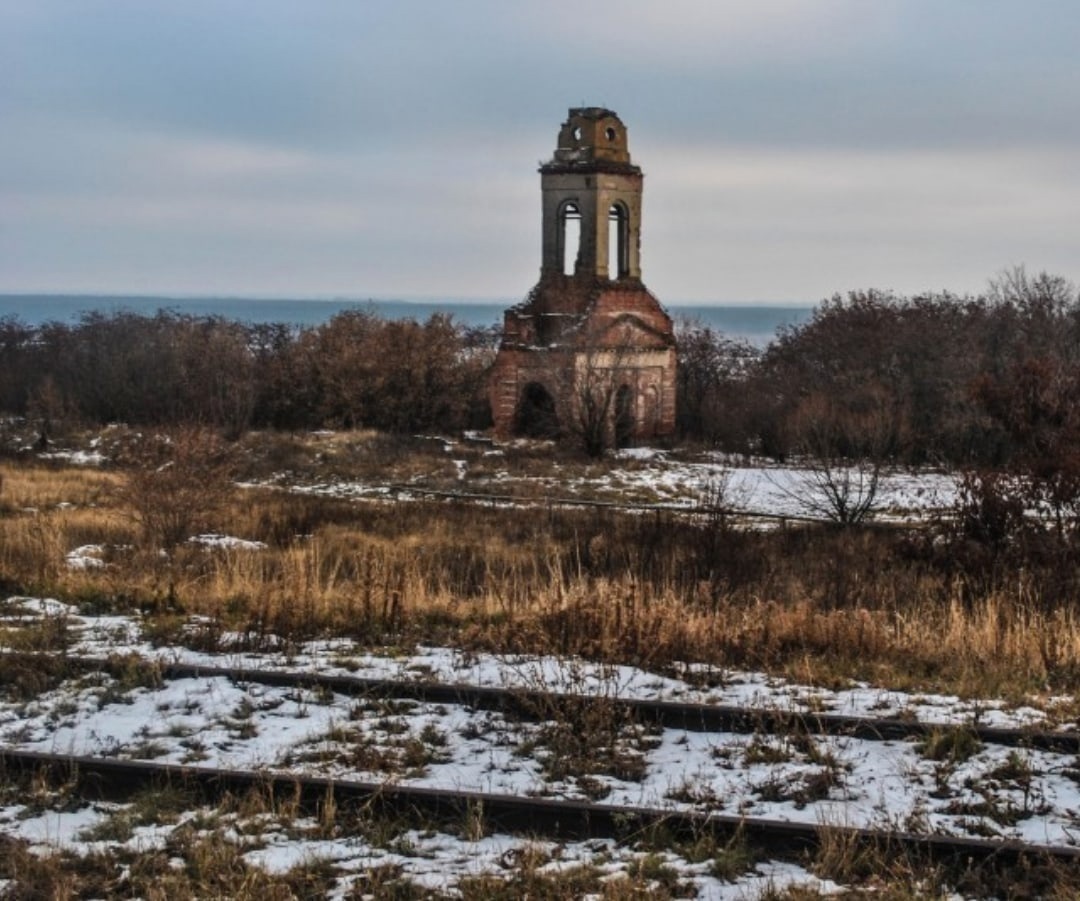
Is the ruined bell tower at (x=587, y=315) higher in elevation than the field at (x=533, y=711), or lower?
higher

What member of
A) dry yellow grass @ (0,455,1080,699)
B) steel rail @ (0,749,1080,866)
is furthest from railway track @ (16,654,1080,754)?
steel rail @ (0,749,1080,866)

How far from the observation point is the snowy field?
5.55 metres

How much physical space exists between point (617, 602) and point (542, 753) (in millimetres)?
2328

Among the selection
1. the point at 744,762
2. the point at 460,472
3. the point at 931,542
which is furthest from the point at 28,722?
the point at 460,472

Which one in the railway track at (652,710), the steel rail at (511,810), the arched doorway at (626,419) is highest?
the arched doorway at (626,419)

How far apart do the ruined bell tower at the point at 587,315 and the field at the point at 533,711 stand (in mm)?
19838

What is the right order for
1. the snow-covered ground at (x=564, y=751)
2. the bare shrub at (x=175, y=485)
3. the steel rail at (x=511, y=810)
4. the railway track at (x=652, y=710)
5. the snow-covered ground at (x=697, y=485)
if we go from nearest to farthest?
the steel rail at (x=511, y=810) < the snow-covered ground at (x=564, y=751) < the railway track at (x=652, y=710) < the bare shrub at (x=175, y=485) < the snow-covered ground at (x=697, y=485)

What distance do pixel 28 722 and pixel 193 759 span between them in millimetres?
1364

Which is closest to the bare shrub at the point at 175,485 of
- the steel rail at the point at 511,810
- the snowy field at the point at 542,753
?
the snowy field at the point at 542,753

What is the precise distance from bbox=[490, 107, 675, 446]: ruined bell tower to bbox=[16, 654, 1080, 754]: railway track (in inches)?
1048

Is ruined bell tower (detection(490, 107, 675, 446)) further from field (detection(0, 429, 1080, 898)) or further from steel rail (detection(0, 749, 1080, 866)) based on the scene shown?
steel rail (detection(0, 749, 1080, 866))

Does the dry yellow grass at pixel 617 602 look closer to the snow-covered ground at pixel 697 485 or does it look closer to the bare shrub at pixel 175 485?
the bare shrub at pixel 175 485

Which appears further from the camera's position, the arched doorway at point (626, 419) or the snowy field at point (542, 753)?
the arched doorway at point (626, 419)

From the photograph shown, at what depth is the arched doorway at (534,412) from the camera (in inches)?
1404
